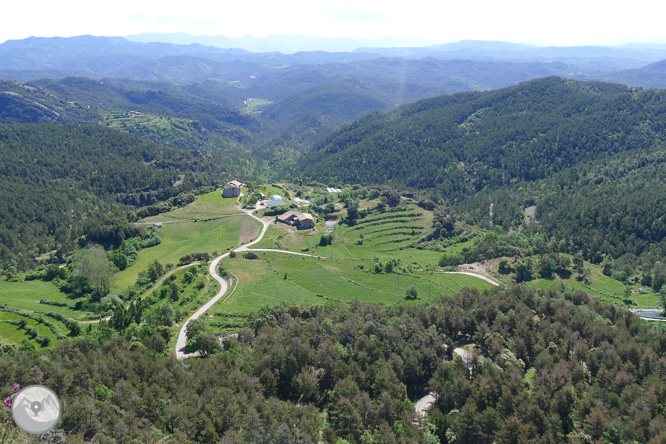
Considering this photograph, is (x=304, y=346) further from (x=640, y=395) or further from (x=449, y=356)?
(x=640, y=395)

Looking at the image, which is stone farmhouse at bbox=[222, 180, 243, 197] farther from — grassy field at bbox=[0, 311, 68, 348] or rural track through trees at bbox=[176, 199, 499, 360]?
grassy field at bbox=[0, 311, 68, 348]

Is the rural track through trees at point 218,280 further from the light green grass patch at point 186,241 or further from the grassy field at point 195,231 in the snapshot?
the light green grass patch at point 186,241

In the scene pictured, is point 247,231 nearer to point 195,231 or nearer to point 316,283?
point 195,231

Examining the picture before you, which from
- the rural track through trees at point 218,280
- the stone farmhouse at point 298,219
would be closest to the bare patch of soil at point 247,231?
the rural track through trees at point 218,280

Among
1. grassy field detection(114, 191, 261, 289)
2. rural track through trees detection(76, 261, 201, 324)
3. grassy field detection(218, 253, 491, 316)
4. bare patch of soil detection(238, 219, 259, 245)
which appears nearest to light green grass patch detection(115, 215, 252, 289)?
grassy field detection(114, 191, 261, 289)

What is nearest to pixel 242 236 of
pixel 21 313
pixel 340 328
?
pixel 21 313

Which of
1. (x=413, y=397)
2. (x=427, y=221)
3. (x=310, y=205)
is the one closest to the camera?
(x=413, y=397)

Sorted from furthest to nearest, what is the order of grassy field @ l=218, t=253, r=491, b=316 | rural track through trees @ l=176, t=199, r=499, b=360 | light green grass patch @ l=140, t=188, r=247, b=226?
light green grass patch @ l=140, t=188, r=247, b=226 → grassy field @ l=218, t=253, r=491, b=316 → rural track through trees @ l=176, t=199, r=499, b=360
